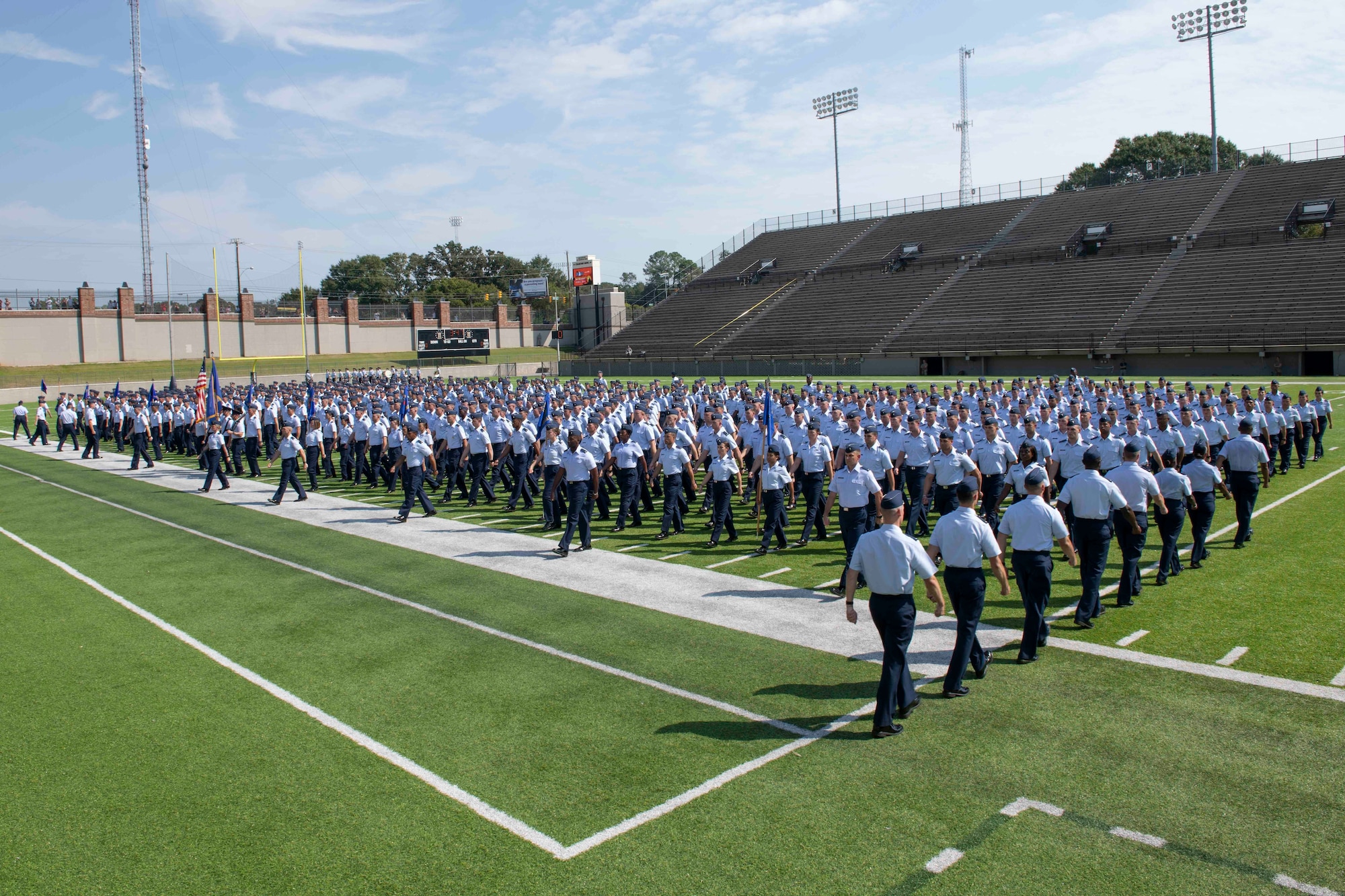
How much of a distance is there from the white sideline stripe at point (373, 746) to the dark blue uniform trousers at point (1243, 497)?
10.3m

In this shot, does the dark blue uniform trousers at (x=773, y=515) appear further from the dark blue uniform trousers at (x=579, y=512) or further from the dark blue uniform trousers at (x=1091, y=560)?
the dark blue uniform trousers at (x=1091, y=560)

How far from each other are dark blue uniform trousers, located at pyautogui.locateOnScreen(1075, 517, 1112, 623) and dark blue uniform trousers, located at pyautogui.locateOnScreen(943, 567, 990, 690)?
211 cm

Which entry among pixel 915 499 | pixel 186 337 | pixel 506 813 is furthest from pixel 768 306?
pixel 506 813

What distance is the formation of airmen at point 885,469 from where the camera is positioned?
724cm

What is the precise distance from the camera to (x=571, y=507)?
13.0 meters

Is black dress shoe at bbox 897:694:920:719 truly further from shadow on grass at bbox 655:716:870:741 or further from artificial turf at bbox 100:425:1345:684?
artificial turf at bbox 100:425:1345:684

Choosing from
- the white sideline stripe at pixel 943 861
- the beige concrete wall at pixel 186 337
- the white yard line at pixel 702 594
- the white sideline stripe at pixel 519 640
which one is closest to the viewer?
the white sideline stripe at pixel 943 861

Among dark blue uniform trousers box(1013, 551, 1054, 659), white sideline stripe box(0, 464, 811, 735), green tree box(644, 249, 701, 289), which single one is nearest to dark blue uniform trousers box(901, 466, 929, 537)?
dark blue uniform trousers box(1013, 551, 1054, 659)

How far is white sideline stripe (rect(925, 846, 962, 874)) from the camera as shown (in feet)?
16.1

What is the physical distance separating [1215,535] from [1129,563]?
430 cm

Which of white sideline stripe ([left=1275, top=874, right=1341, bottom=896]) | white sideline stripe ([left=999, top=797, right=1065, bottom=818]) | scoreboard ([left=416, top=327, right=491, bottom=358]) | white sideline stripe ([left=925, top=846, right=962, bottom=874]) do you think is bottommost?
white sideline stripe ([left=1275, top=874, right=1341, bottom=896])

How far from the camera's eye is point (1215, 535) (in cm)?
1269

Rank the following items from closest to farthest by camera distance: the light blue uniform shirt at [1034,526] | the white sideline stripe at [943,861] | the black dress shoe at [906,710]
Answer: the white sideline stripe at [943,861] → the black dress shoe at [906,710] → the light blue uniform shirt at [1034,526]

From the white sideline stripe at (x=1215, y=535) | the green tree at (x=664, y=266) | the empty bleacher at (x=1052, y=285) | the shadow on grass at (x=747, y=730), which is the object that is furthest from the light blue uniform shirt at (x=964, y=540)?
the green tree at (x=664, y=266)
